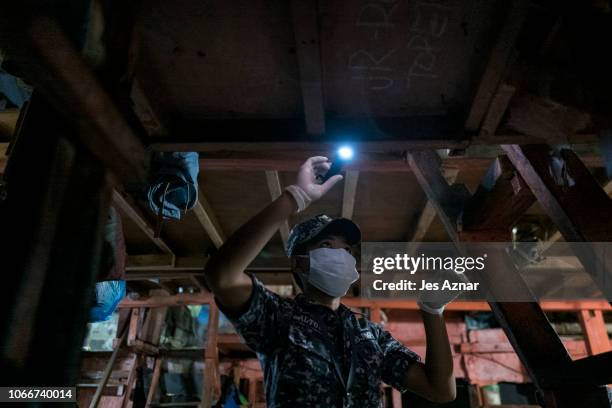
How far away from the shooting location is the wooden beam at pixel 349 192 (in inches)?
146

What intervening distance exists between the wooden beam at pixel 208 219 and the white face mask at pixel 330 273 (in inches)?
87.9

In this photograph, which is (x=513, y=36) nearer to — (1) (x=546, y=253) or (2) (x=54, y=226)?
(2) (x=54, y=226)

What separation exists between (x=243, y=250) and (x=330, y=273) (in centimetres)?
71

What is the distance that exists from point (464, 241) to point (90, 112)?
221 cm

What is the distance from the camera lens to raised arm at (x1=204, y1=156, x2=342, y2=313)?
1517mm

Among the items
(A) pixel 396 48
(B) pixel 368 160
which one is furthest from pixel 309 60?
(B) pixel 368 160

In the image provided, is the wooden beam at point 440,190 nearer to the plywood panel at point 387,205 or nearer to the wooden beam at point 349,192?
the wooden beam at point 349,192

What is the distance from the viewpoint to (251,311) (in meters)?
1.71

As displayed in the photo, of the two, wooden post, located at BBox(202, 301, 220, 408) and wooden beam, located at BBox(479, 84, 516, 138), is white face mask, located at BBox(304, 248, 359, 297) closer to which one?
wooden beam, located at BBox(479, 84, 516, 138)

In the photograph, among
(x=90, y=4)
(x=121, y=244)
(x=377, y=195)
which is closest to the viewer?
(x=90, y=4)

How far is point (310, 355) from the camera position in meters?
1.82

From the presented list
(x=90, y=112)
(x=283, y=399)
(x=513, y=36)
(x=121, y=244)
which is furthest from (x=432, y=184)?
Result: (x=90, y=112)

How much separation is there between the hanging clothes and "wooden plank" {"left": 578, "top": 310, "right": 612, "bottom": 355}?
5975mm

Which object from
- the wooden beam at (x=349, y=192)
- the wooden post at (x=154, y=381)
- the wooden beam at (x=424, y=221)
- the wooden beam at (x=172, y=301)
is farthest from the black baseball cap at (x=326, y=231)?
the wooden post at (x=154, y=381)
